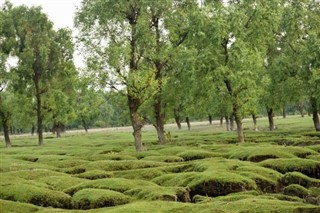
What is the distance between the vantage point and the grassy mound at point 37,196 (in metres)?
17.5

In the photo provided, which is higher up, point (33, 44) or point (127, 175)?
point (33, 44)

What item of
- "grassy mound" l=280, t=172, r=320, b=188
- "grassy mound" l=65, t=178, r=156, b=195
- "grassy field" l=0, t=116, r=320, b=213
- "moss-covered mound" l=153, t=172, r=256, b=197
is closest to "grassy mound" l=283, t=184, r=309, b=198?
"grassy field" l=0, t=116, r=320, b=213

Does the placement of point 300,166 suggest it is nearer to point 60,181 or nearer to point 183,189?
point 183,189

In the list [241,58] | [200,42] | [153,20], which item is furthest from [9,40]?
[241,58]

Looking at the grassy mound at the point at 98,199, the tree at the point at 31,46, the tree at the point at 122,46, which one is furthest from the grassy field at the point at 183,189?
the tree at the point at 31,46

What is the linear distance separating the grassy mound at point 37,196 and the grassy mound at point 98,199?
62cm

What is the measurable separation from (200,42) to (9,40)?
33094mm

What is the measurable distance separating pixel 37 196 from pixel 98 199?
3167 millimetres

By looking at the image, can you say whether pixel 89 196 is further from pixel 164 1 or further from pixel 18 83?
pixel 18 83

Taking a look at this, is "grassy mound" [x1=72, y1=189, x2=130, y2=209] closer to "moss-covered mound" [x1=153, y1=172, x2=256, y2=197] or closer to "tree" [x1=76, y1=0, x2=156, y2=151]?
"moss-covered mound" [x1=153, y1=172, x2=256, y2=197]

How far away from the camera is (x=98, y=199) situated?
54.3 feet

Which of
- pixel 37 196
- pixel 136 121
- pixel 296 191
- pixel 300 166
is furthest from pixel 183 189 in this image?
pixel 136 121

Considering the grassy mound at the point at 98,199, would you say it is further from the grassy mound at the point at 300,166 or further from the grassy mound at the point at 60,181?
the grassy mound at the point at 300,166

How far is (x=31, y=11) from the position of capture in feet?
216
